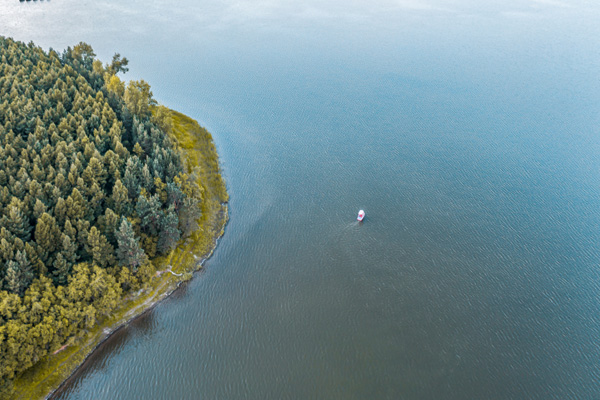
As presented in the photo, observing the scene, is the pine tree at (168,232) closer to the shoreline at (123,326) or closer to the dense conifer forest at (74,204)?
the dense conifer forest at (74,204)

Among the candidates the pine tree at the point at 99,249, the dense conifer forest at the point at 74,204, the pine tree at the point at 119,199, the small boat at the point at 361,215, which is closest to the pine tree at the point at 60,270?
the dense conifer forest at the point at 74,204

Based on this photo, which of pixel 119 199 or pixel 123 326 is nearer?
pixel 123 326

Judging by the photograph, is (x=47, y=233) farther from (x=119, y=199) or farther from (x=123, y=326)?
(x=123, y=326)

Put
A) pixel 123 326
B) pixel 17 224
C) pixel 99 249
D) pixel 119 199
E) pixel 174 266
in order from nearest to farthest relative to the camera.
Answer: pixel 17 224, pixel 99 249, pixel 123 326, pixel 119 199, pixel 174 266

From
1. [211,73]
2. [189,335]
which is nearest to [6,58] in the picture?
[211,73]

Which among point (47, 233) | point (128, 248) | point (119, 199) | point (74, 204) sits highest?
point (74, 204)

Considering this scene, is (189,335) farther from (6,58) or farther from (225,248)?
(6,58)

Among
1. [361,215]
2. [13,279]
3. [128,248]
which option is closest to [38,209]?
[13,279]
